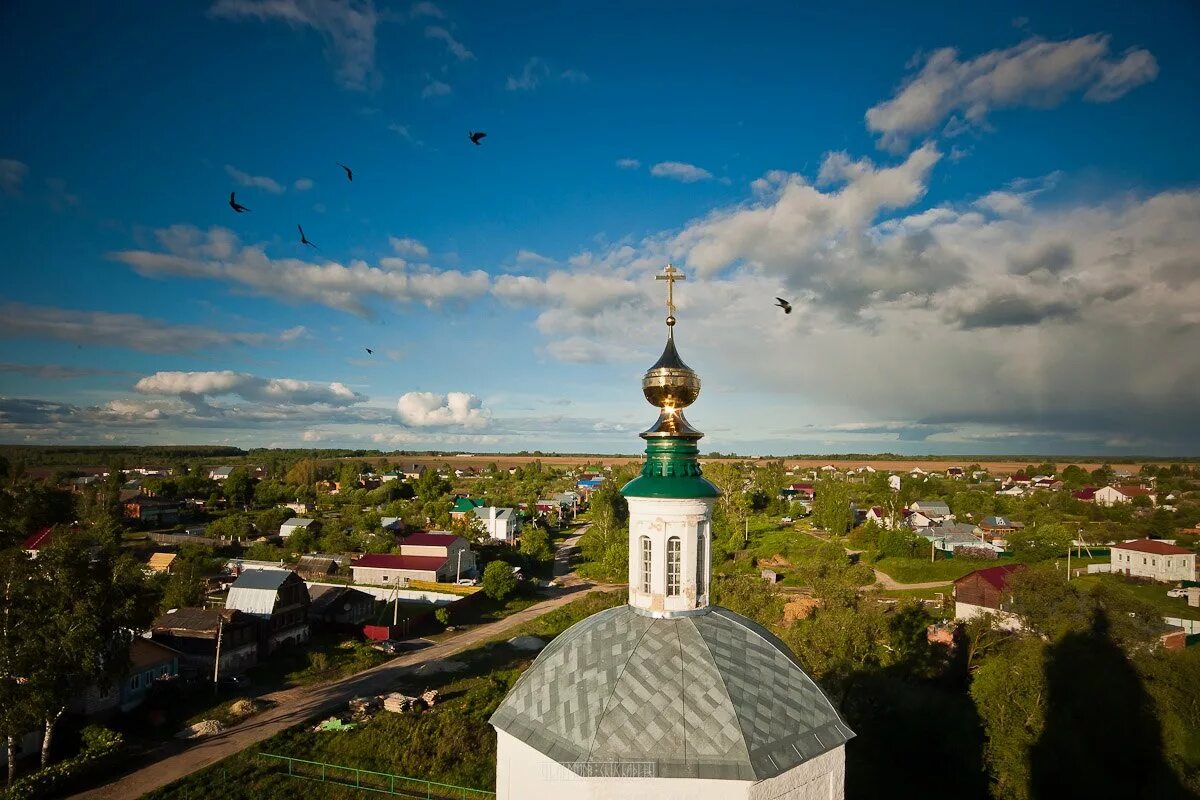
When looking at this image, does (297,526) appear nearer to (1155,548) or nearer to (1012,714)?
(1012,714)

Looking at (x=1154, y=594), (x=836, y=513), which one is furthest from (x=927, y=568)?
(x=836, y=513)

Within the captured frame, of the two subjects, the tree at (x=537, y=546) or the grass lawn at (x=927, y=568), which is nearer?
the grass lawn at (x=927, y=568)

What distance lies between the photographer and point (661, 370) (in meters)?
9.23

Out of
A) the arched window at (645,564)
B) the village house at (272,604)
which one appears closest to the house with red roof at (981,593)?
the arched window at (645,564)

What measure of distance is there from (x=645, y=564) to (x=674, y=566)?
436mm

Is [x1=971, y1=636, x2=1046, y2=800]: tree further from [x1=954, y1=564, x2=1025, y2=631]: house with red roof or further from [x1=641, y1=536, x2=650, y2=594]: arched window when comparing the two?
[x1=954, y1=564, x2=1025, y2=631]: house with red roof

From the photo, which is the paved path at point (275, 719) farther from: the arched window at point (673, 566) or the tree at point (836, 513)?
the tree at point (836, 513)

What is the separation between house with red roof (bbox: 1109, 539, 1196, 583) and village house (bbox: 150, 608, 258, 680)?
172ft

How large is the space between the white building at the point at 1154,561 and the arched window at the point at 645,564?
1875 inches

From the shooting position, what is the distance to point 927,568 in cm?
4616

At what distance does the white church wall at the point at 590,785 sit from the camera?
680 cm

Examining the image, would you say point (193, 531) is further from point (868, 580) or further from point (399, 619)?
point (868, 580)

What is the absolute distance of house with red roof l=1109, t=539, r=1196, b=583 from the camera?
39.9m

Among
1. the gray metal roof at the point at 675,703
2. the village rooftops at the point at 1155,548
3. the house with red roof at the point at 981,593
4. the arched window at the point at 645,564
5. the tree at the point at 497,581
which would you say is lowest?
the tree at the point at 497,581
